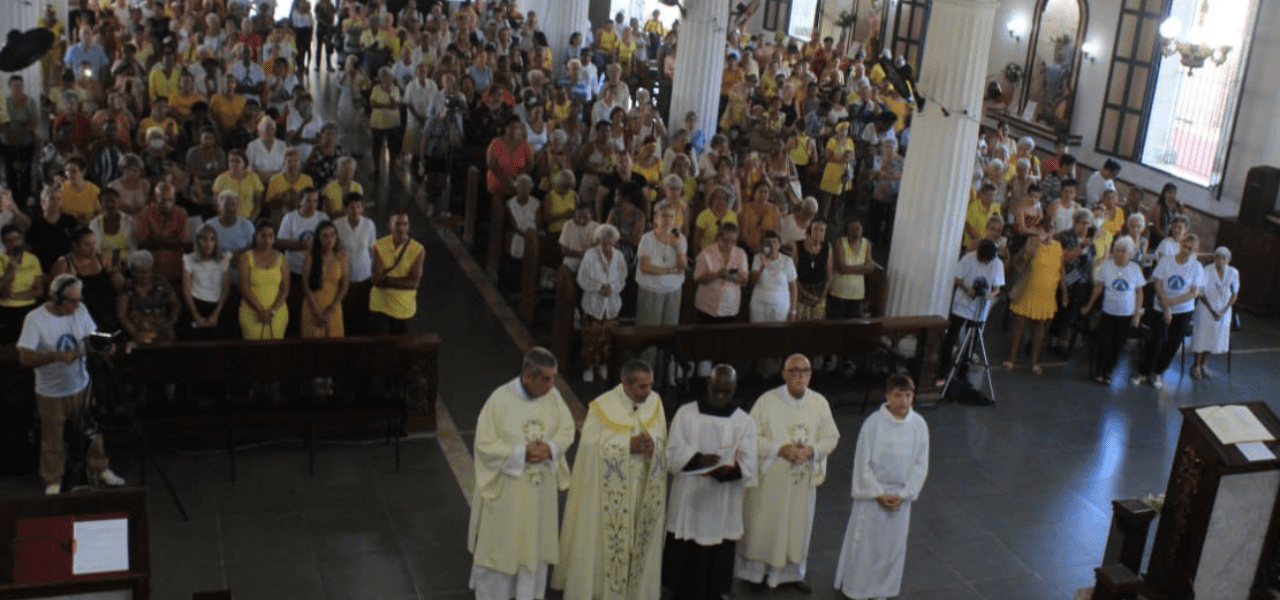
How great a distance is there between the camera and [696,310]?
12.2 meters

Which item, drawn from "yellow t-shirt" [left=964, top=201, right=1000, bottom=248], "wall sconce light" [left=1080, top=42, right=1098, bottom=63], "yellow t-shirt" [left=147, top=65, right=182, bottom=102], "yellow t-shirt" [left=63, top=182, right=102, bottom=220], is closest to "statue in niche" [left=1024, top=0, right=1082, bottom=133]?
"wall sconce light" [left=1080, top=42, right=1098, bottom=63]

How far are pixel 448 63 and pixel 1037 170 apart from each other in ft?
25.1

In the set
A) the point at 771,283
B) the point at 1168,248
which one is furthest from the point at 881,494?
the point at 1168,248

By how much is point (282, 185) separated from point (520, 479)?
5.75 m

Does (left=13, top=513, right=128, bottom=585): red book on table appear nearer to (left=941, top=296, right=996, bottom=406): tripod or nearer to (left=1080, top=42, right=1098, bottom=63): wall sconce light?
(left=941, top=296, right=996, bottom=406): tripod

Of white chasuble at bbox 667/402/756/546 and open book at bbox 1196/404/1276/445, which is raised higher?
open book at bbox 1196/404/1276/445

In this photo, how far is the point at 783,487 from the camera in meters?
8.48

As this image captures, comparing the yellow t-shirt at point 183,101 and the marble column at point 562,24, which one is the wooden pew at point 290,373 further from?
the marble column at point 562,24

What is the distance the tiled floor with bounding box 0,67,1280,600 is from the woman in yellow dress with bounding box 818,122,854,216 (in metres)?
4.79

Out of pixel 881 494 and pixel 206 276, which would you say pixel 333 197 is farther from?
pixel 881 494

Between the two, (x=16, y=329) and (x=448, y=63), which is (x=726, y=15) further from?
(x=16, y=329)

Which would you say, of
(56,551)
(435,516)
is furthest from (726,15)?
(56,551)

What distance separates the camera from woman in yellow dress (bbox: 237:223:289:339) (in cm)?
1026

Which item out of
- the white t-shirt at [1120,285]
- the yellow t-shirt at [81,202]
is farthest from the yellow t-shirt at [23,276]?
the white t-shirt at [1120,285]
